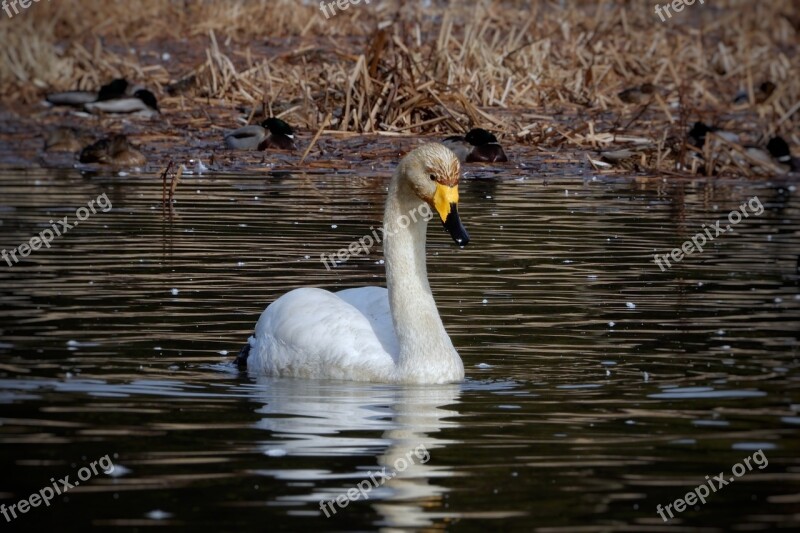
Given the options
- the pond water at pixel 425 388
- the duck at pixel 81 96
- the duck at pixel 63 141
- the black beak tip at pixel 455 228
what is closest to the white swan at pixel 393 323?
the black beak tip at pixel 455 228

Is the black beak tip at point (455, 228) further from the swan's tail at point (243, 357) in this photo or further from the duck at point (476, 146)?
the duck at point (476, 146)

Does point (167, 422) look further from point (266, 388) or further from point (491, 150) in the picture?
point (491, 150)

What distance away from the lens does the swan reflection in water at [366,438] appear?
6.10m

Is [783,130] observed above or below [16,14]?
below

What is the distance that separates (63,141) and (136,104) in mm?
1742

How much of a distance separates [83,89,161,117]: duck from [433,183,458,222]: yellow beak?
14423mm

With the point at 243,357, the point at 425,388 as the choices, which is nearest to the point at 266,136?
the point at 243,357

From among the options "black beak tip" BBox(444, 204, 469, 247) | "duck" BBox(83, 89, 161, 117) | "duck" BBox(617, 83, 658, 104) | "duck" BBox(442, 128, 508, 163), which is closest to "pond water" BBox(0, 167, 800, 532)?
"black beak tip" BBox(444, 204, 469, 247)

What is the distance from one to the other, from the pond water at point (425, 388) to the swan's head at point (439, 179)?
86 cm

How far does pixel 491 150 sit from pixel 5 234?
768 centimetres

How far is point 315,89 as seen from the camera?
22.6 metres

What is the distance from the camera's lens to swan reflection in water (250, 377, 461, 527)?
20.0ft

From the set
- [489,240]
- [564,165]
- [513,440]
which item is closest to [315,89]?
[564,165]

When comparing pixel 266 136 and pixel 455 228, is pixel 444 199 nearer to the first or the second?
pixel 455 228
